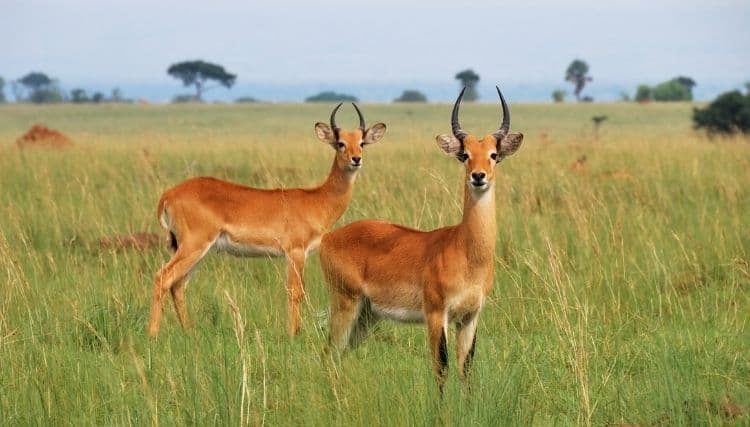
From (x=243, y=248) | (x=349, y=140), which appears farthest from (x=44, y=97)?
(x=243, y=248)

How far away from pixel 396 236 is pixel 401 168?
9864 mm

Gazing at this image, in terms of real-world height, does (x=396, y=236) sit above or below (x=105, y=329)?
above

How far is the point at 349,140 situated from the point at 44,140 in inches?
638

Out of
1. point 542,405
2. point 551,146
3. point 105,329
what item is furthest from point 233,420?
point 551,146

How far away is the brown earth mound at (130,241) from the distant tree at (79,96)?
72.6 meters

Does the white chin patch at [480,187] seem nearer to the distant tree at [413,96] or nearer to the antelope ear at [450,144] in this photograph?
the antelope ear at [450,144]

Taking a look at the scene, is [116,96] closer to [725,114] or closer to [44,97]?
[44,97]

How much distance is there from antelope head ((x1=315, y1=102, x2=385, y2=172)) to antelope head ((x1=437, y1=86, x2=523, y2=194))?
8.92 feet

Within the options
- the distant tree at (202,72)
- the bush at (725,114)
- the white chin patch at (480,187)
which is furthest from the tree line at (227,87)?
the white chin patch at (480,187)

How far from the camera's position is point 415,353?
5969 mm

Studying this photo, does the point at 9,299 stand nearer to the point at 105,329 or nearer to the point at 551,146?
the point at 105,329

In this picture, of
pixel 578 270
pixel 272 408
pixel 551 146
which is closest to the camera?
pixel 272 408

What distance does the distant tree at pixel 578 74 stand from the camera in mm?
85562

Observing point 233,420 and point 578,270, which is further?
point 578,270
